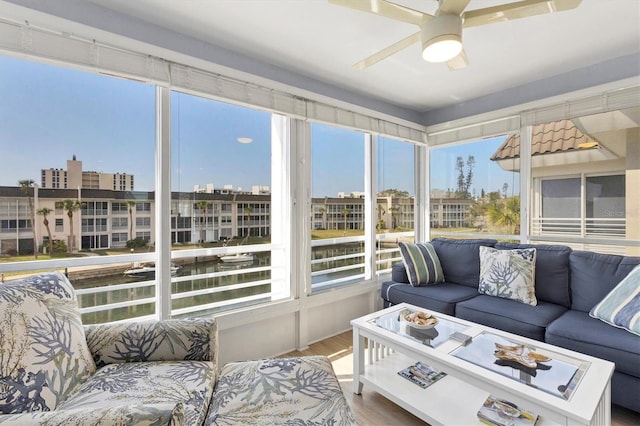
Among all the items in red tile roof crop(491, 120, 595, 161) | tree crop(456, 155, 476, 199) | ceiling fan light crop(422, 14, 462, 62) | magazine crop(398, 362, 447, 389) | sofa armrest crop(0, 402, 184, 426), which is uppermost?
ceiling fan light crop(422, 14, 462, 62)

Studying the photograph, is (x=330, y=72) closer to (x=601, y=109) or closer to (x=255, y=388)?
(x=601, y=109)

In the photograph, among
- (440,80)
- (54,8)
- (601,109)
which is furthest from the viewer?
(440,80)

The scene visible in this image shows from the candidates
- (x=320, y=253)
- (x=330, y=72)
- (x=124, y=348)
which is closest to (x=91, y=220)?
(x=124, y=348)

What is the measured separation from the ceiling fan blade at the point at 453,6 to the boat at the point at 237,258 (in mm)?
2149

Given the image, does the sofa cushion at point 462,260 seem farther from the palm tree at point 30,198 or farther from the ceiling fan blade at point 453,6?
the palm tree at point 30,198

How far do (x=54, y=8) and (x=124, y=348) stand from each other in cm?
196

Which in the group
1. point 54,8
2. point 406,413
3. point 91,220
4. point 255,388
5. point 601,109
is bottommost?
point 406,413

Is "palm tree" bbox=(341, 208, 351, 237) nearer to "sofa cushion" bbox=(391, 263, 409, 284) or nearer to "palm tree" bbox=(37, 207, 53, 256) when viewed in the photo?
"sofa cushion" bbox=(391, 263, 409, 284)

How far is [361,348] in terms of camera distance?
2.04 meters

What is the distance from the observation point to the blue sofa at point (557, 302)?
1.78m

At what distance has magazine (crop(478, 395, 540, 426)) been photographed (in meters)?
1.52

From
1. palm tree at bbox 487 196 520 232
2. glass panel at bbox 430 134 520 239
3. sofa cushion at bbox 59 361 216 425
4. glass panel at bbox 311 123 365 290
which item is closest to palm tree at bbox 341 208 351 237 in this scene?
glass panel at bbox 311 123 365 290

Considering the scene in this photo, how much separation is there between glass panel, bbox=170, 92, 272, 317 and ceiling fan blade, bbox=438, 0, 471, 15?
1619 mm

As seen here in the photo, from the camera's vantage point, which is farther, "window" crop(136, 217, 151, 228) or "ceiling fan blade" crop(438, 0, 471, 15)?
"window" crop(136, 217, 151, 228)
